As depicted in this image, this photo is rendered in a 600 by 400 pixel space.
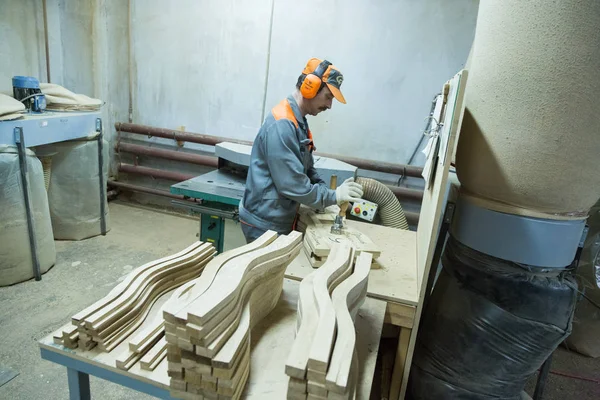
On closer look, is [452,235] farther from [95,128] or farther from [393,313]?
[95,128]

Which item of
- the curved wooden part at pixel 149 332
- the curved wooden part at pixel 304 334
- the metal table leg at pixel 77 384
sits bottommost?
the metal table leg at pixel 77 384

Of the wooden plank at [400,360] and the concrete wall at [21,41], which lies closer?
the wooden plank at [400,360]

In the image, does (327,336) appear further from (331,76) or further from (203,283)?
(331,76)

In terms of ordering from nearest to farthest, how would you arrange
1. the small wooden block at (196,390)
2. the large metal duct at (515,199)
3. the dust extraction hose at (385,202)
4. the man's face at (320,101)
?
the small wooden block at (196,390) → the large metal duct at (515,199) → the man's face at (320,101) → the dust extraction hose at (385,202)

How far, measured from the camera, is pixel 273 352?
41.8 inches

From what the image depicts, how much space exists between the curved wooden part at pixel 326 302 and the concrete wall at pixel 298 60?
93.8 inches

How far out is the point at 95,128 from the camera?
3199 mm

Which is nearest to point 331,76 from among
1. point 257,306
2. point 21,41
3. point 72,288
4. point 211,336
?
point 257,306

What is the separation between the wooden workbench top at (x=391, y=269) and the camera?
1.39 meters

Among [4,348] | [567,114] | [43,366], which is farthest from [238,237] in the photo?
[567,114]

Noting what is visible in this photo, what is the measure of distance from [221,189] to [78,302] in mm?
1167

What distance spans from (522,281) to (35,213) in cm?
283

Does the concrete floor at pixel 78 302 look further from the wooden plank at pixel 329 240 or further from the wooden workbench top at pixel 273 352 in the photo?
the wooden workbench top at pixel 273 352

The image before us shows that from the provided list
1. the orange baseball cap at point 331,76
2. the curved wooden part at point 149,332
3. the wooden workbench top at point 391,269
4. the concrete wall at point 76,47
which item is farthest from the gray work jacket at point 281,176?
the concrete wall at point 76,47
